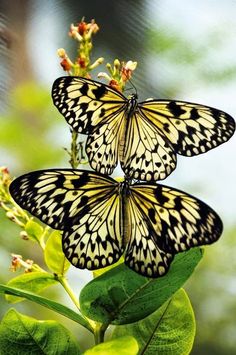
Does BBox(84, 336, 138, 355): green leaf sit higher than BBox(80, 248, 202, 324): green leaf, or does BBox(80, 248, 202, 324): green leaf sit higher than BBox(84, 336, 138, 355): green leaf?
BBox(80, 248, 202, 324): green leaf

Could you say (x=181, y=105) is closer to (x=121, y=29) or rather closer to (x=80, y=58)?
(x=80, y=58)

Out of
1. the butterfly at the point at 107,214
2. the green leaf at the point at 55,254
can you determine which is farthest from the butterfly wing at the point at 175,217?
the green leaf at the point at 55,254

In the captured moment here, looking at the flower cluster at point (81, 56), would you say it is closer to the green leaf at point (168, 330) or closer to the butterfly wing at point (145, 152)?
the butterfly wing at point (145, 152)

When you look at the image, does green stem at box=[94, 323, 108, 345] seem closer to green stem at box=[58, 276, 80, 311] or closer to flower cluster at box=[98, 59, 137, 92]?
green stem at box=[58, 276, 80, 311]

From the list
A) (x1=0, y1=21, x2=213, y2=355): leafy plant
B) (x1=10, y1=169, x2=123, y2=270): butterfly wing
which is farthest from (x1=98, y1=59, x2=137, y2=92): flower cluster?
(x1=10, y1=169, x2=123, y2=270): butterfly wing

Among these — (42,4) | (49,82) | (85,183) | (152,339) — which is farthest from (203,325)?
(85,183)

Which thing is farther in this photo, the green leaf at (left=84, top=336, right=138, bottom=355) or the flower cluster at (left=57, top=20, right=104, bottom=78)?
the flower cluster at (left=57, top=20, right=104, bottom=78)

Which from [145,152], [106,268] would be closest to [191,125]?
[145,152]
